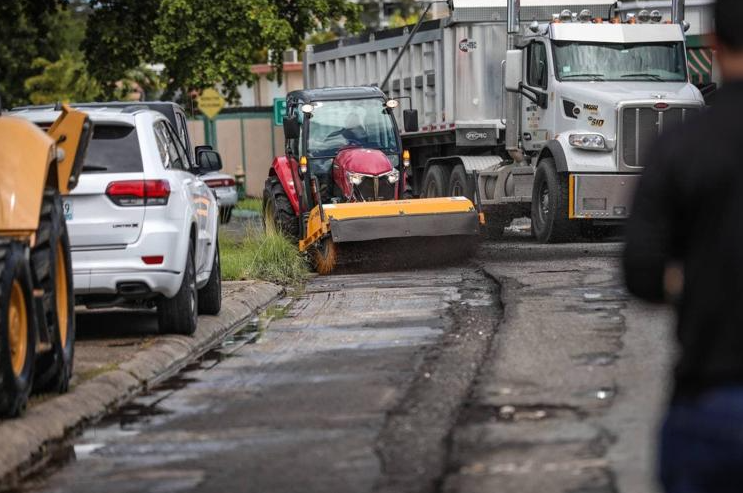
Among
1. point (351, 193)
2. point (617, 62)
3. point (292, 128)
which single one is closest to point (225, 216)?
point (292, 128)

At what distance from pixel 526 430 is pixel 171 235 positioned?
4.56 metres

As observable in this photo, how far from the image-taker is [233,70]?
33969 millimetres

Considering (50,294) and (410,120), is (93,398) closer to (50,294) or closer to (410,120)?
(50,294)

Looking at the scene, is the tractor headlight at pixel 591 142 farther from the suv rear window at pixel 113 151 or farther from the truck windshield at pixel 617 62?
the suv rear window at pixel 113 151

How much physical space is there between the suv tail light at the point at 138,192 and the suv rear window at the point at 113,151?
130mm

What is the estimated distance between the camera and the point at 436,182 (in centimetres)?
2548

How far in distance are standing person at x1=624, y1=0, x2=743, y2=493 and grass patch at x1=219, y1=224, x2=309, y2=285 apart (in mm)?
13540

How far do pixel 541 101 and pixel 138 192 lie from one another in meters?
11.3

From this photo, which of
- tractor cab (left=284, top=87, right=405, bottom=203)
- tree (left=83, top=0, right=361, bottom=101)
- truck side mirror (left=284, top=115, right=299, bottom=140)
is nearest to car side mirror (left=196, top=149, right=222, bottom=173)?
tractor cab (left=284, top=87, right=405, bottom=203)

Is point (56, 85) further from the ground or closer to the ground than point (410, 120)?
closer to the ground

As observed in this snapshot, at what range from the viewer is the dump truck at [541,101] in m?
20.6

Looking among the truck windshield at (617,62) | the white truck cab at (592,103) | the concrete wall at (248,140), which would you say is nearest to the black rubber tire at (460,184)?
the white truck cab at (592,103)

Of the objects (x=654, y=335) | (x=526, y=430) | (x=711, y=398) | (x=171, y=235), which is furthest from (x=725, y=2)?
(x=171, y=235)

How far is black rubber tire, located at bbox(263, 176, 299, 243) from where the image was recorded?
20.7 meters
